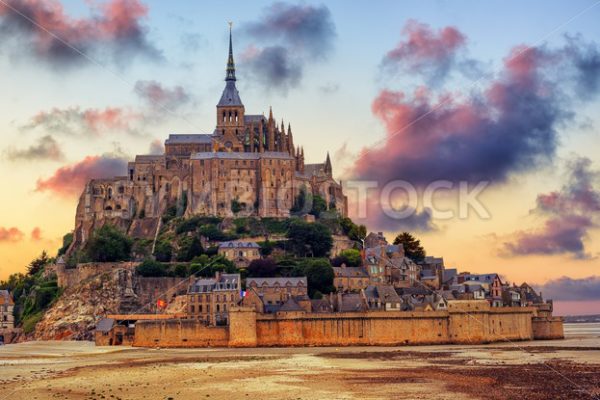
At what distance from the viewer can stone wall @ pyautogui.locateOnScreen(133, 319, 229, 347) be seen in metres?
76.8

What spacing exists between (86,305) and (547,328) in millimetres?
46810

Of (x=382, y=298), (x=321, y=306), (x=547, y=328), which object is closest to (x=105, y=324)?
(x=321, y=306)

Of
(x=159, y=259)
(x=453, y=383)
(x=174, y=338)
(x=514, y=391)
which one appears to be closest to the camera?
(x=514, y=391)

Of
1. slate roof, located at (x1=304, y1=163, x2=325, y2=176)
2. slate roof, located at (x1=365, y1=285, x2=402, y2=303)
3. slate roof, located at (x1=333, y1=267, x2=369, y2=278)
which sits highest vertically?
slate roof, located at (x1=304, y1=163, x2=325, y2=176)

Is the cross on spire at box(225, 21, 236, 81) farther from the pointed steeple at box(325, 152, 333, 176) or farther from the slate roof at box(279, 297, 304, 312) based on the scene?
the slate roof at box(279, 297, 304, 312)

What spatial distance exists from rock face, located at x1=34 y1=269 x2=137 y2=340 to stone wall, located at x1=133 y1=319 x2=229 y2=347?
11811 millimetres

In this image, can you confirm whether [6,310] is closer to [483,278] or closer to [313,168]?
[313,168]

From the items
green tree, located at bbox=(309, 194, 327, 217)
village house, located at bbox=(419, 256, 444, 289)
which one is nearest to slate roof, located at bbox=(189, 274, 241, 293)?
village house, located at bbox=(419, 256, 444, 289)

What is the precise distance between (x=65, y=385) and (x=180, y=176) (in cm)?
7197

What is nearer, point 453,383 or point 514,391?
point 514,391

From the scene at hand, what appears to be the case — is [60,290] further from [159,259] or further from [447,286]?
[447,286]

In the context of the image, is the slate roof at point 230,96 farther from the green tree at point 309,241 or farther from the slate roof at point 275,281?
the slate roof at point 275,281

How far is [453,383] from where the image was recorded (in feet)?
153

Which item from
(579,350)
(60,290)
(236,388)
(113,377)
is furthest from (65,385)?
(60,290)
